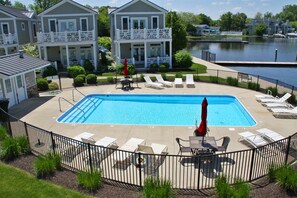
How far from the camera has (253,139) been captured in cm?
1179

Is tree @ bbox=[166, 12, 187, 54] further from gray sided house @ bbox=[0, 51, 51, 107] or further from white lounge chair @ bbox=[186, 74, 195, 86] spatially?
gray sided house @ bbox=[0, 51, 51, 107]

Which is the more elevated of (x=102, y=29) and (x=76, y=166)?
(x=102, y=29)

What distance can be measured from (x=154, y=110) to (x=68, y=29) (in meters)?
18.5

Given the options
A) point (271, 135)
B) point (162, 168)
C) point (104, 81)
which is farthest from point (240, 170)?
point (104, 81)

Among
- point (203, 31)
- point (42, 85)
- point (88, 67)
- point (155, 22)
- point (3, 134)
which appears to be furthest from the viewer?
point (203, 31)

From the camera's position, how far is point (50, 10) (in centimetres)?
3034

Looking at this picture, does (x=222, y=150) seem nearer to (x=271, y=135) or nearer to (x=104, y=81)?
(x=271, y=135)

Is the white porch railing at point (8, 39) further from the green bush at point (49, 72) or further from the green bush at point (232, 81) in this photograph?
the green bush at point (232, 81)

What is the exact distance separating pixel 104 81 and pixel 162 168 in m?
16.9

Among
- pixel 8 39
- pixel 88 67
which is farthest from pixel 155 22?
pixel 8 39

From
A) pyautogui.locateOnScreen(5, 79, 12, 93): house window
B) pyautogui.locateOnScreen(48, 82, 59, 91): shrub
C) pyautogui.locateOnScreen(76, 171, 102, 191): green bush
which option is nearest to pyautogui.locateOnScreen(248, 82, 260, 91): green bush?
pyautogui.locateOnScreen(48, 82, 59, 91): shrub

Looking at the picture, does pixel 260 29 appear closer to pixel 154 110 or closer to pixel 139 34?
pixel 139 34

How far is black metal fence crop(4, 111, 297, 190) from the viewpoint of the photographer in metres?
8.87

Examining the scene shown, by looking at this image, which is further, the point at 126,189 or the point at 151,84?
the point at 151,84
